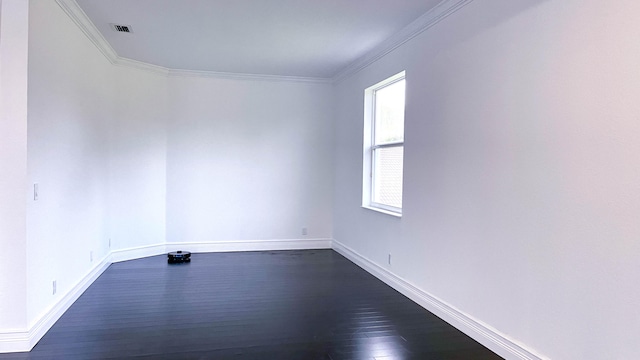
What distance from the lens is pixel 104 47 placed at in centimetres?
441

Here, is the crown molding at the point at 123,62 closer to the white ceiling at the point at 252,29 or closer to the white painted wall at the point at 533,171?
the white ceiling at the point at 252,29

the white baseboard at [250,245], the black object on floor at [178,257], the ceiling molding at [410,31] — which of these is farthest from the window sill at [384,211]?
the black object on floor at [178,257]

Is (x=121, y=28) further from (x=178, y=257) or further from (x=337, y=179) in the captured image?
(x=337, y=179)

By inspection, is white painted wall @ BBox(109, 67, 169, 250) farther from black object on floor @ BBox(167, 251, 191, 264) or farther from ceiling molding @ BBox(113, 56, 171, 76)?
black object on floor @ BBox(167, 251, 191, 264)

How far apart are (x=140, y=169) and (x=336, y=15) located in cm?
333

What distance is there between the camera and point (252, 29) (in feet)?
Answer: 12.8

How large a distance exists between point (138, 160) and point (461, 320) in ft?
14.1

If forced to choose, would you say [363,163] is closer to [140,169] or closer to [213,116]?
[213,116]

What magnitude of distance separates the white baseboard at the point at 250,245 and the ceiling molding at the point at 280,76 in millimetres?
2374

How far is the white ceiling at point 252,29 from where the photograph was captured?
335 centimetres

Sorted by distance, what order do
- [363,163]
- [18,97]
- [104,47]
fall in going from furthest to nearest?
1. [363,163]
2. [104,47]
3. [18,97]

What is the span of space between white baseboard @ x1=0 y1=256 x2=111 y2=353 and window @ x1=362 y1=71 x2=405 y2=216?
308 cm

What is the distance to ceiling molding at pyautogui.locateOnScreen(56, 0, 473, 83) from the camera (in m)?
3.26

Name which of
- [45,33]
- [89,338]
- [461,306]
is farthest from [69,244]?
[461,306]
